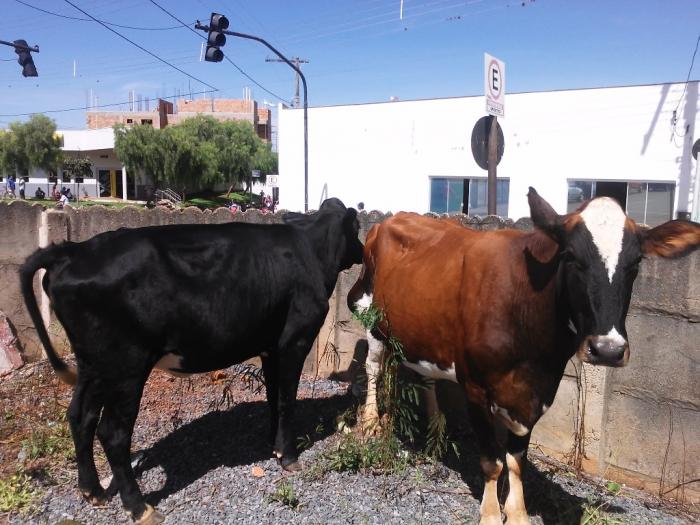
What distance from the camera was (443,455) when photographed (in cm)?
459

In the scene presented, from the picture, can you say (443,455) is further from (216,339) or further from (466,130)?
(466,130)

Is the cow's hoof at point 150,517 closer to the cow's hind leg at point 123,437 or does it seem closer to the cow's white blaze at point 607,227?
the cow's hind leg at point 123,437

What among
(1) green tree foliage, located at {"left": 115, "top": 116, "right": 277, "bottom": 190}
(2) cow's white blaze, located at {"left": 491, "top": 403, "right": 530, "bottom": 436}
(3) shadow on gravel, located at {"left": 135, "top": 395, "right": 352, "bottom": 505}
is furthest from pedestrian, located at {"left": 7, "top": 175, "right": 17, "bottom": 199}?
(2) cow's white blaze, located at {"left": 491, "top": 403, "right": 530, "bottom": 436}

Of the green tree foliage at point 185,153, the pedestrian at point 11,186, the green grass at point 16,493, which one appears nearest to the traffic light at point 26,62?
the green grass at point 16,493

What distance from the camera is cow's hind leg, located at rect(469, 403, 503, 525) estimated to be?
3525 mm

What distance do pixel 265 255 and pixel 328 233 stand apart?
676 millimetres

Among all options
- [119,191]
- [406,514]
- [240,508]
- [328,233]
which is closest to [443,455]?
[406,514]

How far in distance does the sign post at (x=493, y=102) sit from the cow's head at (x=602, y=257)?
2817mm

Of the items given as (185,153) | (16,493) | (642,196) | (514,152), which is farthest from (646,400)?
(185,153)

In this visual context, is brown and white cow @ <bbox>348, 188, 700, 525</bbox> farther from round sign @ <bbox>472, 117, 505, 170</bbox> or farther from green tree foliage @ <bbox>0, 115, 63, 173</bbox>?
green tree foliage @ <bbox>0, 115, 63, 173</bbox>

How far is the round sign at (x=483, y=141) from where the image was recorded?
605cm

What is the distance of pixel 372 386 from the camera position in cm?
493

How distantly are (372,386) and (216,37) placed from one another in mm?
10685

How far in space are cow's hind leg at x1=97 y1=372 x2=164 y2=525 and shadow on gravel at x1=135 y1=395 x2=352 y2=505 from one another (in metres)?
0.28
